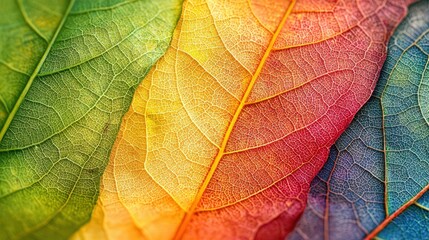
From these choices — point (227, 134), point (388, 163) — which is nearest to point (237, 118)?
point (227, 134)

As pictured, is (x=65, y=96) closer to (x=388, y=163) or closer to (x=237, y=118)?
(x=237, y=118)

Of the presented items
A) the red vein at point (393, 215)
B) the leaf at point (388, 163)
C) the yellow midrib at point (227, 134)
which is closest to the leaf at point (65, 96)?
the yellow midrib at point (227, 134)

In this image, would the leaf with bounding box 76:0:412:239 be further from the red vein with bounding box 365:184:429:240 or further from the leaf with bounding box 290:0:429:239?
the red vein with bounding box 365:184:429:240

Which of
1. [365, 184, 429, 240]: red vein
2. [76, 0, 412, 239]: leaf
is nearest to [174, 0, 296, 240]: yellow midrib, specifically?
[76, 0, 412, 239]: leaf

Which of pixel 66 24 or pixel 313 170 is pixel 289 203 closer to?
pixel 313 170

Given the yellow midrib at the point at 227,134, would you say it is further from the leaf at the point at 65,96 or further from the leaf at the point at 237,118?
the leaf at the point at 65,96
